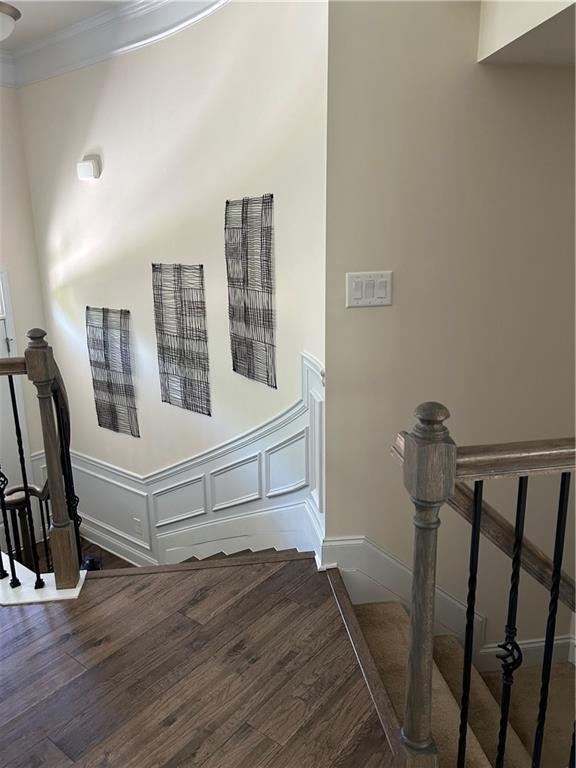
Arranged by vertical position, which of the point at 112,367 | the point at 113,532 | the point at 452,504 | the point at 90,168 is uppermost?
the point at 90,168

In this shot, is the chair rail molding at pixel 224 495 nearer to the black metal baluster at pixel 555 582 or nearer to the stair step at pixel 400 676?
the stair step at pixel 400 676

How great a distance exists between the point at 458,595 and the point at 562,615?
55 centimetres

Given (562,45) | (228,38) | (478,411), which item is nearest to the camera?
(562,45)

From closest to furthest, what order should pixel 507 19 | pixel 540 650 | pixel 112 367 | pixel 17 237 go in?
1. pixel 507 19
2. pixel 540 650
3. pixel 112 367
4. pixel 17 237

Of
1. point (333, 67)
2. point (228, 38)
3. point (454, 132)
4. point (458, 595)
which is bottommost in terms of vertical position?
point (458, 595)

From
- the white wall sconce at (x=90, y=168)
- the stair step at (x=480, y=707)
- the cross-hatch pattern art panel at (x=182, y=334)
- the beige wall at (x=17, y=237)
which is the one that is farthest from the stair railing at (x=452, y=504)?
the beige wall at (x=17, y=237)

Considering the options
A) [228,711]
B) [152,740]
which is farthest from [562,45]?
[152,740]

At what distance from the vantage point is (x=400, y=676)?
209 cm

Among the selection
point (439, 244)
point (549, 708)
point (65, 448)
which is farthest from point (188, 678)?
point (439, 244)

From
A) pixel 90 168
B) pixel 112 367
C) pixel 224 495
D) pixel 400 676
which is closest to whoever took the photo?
pixel 400 676

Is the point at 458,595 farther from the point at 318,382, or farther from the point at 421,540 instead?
the point at 421,540

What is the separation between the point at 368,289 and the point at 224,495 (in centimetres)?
201

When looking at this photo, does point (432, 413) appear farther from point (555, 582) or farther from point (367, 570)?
point (367, 570)

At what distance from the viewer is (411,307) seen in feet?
7.47
